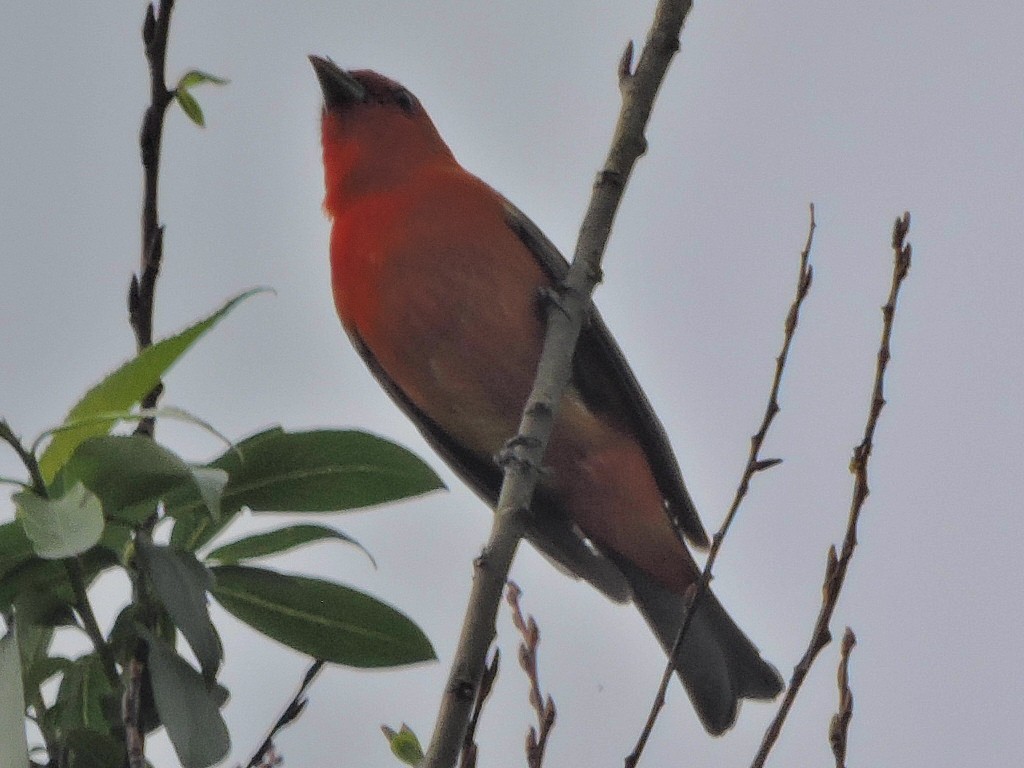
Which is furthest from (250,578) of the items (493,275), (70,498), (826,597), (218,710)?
(493,275)

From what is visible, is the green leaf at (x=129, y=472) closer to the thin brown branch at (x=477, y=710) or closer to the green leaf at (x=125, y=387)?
the green leaf at (x=125, y=387)

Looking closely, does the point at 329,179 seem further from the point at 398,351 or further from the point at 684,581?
the point at 684,581

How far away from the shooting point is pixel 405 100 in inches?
245

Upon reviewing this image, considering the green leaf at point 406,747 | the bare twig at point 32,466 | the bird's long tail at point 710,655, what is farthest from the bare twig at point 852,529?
the bird's long tail at point 710,655

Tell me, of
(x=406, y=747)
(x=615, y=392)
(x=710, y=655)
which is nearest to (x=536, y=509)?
(x=615, y=392)

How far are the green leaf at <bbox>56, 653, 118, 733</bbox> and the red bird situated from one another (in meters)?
2.56

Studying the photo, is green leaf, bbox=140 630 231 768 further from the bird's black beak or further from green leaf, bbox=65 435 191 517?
the bird's black beak

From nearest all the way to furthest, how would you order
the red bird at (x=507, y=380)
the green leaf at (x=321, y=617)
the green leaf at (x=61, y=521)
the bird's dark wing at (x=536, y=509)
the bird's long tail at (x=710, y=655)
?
the green leaf at (x=61, y=521)
the green leaf at (x=321, y=617)
the red bird at (x=507, y=380)
the bird's long tail at (x=710, y=655)
the bird's dark wing at (x=536, y=509)

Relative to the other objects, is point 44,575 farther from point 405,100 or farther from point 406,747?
point 405,100

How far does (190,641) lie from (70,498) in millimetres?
316

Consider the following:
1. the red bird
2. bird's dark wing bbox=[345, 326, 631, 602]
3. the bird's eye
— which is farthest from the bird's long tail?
the bird's eye

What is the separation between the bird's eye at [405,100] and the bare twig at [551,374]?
9.20 ft

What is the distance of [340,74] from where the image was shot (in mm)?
6043

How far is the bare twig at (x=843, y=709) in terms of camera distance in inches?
99.7
